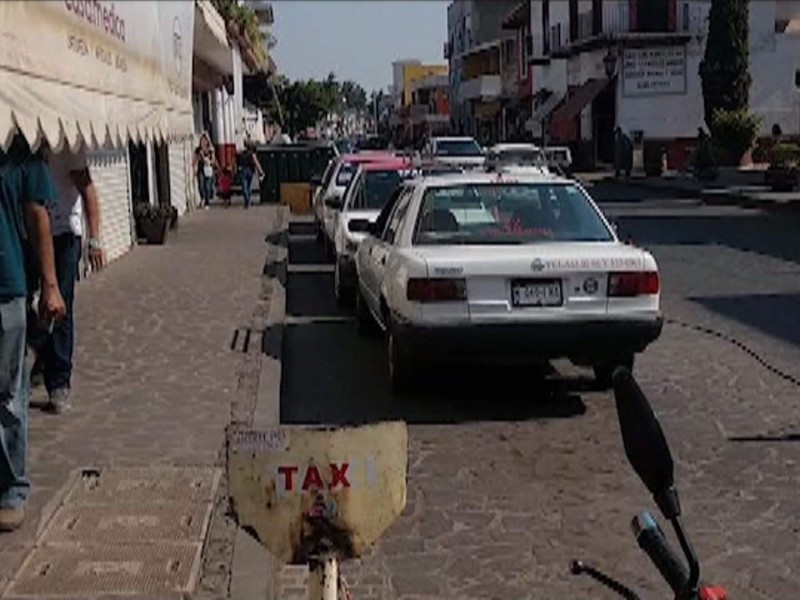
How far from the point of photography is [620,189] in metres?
37.3

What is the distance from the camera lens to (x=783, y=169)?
29594 millimetres

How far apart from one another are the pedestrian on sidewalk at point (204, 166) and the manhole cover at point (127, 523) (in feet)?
79.0

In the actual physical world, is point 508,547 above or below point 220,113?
below

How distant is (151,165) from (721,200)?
1485cm

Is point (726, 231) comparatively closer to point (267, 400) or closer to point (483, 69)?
point (267, 400)

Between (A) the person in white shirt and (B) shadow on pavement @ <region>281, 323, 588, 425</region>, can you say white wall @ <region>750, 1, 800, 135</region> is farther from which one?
(A) the person in white shirt

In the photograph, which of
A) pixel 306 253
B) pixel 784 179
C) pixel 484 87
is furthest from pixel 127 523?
pixel 484 87

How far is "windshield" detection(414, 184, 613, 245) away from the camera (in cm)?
823

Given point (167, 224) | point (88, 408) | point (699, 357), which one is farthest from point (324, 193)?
point (88, 408)

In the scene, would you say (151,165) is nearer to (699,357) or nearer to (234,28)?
(234,28)

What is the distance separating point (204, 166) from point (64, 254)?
22.1m

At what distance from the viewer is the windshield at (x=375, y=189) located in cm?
1498

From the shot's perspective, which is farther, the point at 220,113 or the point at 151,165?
the point at 220,113

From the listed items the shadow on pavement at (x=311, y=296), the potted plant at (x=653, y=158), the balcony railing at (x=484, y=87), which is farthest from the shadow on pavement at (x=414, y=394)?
the balcony railing at (x=484, y=87)
